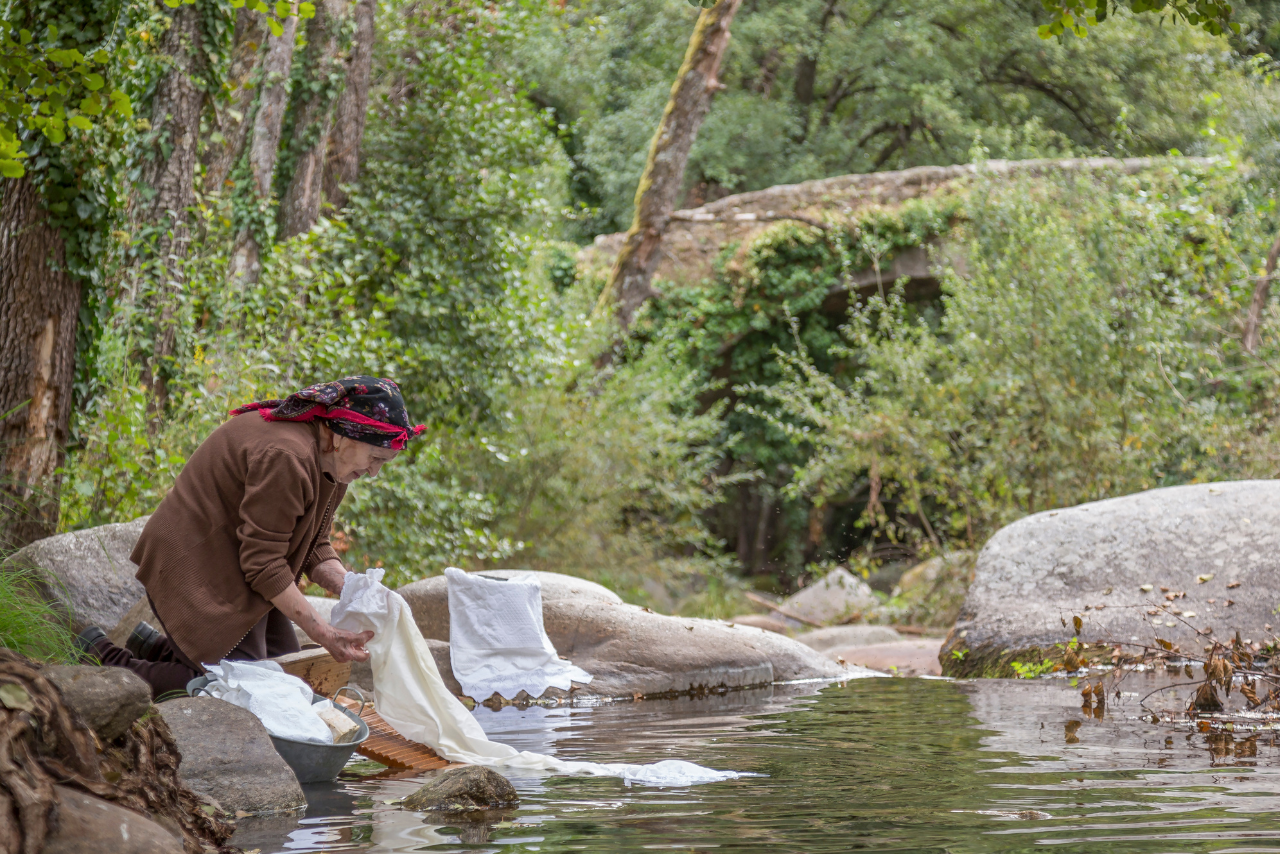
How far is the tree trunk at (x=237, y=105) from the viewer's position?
1114cm

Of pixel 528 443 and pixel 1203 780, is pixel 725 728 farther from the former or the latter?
pixel 528 443

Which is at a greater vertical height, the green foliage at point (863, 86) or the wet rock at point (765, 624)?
the green foliage at point (863, 86)

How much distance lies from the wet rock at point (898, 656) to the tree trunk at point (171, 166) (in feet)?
19.1

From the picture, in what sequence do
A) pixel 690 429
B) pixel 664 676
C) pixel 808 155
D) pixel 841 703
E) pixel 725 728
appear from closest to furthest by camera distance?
pixel 725 728
pixel 841 703
pixel 664 676
pixel 690 429
pixel 808 155

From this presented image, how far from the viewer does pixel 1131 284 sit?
12.9m

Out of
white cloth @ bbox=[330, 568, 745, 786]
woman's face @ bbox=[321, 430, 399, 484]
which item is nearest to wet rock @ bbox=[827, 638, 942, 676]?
white cloth @ bbox=[330, 568, 745, 786]

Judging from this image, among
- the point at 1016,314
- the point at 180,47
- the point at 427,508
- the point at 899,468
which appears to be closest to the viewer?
the point at 180,47

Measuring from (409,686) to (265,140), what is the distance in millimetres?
7519

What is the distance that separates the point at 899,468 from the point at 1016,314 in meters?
2.01

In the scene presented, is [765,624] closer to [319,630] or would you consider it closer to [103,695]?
[319,630]

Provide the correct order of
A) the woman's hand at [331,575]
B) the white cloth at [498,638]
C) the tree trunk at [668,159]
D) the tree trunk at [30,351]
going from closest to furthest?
the woman's hand at [331,575], the white cloth at [498,638], the tree trunk at [30,351], the tree trunk at [668,159]

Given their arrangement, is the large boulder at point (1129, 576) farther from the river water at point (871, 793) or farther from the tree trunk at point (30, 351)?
the tree trunk at point (30, 351)

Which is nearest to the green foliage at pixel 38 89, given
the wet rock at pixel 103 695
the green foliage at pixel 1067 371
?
the wet rock at pixel 103 695

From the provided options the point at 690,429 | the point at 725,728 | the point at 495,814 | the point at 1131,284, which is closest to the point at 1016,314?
the point at 1131,284
